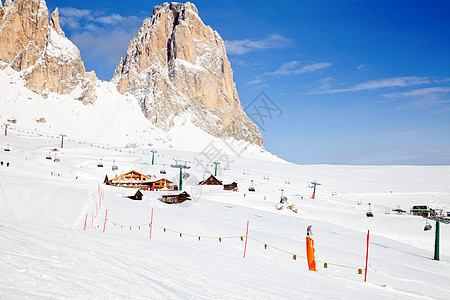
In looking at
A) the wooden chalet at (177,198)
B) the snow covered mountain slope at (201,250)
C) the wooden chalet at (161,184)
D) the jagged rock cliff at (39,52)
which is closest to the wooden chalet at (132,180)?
the wooden chalet at (161,184)

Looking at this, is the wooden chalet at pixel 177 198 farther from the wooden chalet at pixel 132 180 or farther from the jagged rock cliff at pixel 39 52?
the jagged rock cliff at pixel 39 52

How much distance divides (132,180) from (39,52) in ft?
487

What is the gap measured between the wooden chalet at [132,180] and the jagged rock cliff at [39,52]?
124 m

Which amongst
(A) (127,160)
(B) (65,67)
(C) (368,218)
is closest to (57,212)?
(C) (368,218)

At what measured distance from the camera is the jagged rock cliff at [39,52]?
530 feet

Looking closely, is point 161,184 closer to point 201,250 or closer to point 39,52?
point 201,250

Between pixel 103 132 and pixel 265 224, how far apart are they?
5509 inches

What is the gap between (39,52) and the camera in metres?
171

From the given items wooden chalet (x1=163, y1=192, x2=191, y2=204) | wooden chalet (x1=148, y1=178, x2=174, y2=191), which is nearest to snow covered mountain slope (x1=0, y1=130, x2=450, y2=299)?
wooden chalet (x1=163, y1=192, x2=191, y2=204)

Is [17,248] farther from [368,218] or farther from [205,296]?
[368,218]

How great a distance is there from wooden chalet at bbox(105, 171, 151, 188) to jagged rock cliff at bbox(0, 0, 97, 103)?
12400 cm

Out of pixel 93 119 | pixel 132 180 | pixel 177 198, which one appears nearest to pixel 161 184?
pixel 132 180

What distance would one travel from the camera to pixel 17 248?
7.23 meters

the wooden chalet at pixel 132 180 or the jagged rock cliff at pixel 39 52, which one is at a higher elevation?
the jagged rock cliff at pixel 39 52
